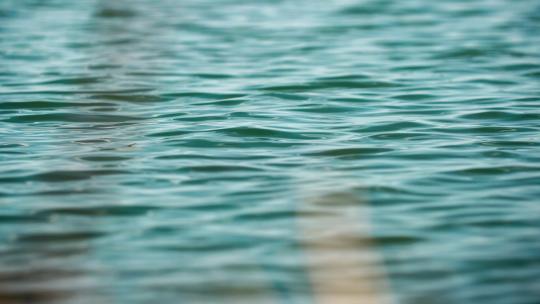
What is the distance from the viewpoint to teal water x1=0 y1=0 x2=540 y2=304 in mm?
4906

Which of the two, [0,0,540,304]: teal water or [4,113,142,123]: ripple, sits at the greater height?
[4,113,142,123]: ripple

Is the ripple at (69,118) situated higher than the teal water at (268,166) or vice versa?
the ripple at (69,118)

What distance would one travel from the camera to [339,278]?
4867 millimetres

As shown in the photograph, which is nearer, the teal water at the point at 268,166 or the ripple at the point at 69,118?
the teal water at the point at 268,166

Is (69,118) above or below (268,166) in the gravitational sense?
above

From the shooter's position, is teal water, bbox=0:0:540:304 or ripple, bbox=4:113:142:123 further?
ripple, bbox=4:113:142:123

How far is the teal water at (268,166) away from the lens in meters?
4.91

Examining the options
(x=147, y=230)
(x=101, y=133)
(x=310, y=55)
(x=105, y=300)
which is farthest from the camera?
(x=310, y=55)

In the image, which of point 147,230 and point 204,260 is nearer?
point 204,260

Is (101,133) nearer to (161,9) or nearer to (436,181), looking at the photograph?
(436,181)

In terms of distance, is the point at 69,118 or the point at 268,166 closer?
the point at 268,166

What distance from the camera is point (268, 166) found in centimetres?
679

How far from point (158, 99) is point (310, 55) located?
268 centimetres

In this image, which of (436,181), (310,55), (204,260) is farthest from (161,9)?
(204,260)
